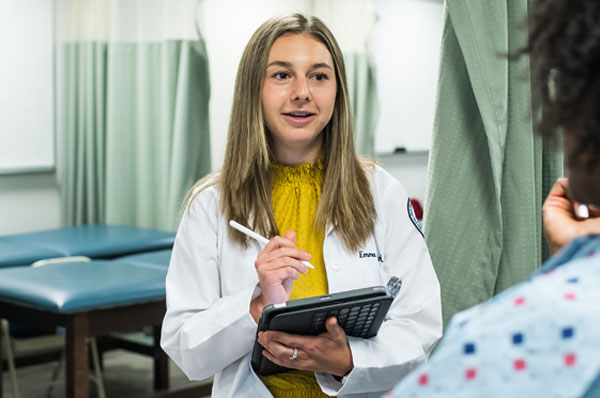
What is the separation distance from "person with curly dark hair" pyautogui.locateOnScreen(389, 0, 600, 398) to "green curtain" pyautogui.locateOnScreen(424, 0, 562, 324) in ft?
3.94

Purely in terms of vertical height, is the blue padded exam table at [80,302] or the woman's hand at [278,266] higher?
the woman's hand at [278,266]

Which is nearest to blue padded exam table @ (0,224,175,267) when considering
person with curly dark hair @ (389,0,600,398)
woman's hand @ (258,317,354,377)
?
woman's hand @ (258,317,354,377)

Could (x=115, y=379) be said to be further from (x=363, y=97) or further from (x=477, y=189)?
(x=477, y=189)

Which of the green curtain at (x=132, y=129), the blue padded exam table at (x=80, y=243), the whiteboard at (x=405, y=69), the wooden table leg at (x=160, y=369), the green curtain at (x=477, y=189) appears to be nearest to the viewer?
the green curtain at (x=477, y=189)

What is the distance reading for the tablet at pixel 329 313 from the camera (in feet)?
4.19

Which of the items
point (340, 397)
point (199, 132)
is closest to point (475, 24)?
point (340, 397)

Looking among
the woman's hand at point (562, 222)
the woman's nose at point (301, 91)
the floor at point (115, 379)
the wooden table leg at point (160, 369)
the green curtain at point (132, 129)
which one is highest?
the woman's nose at point (301, 91)

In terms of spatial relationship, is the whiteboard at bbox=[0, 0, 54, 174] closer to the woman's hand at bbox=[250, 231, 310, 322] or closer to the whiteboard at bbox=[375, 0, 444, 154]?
the whiteboard at bbox=[375, 0, 444, 154]

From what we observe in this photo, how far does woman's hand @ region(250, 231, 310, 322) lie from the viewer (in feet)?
4.38

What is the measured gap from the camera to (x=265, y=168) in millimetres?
1561

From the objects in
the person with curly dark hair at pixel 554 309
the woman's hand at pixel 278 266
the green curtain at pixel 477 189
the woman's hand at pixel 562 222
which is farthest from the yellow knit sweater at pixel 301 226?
the person with curly dark hair at pixel 554 309

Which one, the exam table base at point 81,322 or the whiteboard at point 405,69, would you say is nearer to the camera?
the exam table base at point 81,322

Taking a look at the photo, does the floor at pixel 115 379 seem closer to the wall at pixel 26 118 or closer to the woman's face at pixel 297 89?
the wall at pixel 26 118

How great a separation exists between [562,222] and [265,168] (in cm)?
70
